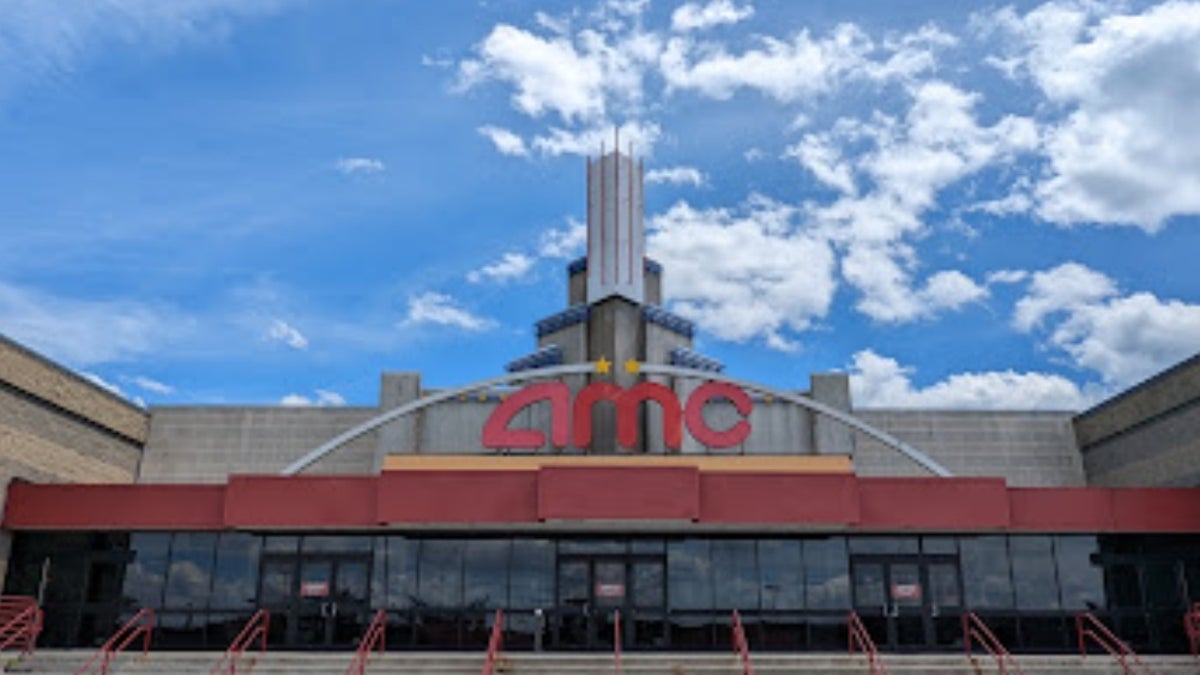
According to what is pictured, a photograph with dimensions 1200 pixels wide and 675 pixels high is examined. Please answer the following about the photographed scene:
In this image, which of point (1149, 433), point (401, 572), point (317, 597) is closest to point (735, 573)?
point (401, 572)

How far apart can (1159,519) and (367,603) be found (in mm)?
18480

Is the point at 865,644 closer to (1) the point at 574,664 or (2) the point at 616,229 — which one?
(1) the point at 574,664

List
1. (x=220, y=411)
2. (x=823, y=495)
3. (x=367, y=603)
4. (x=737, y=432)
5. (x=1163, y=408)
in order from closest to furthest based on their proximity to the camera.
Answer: (x=823, y=495) < (x=367, y=603) < (x=737, y=432) < (x=1163, y=408) < (x=220, y=411)

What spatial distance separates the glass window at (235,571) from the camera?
76.6 ft

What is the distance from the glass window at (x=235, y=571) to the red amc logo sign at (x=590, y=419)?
20.1 ft

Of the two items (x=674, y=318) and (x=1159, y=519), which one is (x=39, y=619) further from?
(x=1159, y=519)

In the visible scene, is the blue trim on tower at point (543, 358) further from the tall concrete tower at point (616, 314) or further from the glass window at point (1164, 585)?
the glass window at point (1164, 585)

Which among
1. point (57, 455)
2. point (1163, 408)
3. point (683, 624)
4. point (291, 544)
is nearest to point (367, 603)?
point (291, 544)

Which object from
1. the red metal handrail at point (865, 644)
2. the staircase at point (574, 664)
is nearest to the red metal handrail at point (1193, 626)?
the staircase at point (574, 664)

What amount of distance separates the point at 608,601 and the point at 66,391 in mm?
15782

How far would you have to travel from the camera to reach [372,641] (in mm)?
20688

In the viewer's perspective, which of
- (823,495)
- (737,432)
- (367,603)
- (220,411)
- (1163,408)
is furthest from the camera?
(220,411)

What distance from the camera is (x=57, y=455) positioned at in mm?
26188

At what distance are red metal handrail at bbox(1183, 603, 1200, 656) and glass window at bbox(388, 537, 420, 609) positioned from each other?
56.0ft
